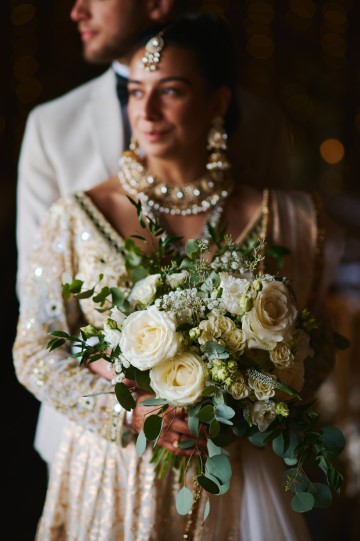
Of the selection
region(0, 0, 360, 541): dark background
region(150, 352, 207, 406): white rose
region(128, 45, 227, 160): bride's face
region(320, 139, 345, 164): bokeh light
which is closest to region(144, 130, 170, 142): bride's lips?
region(128, 45, 227, 160): bride's face

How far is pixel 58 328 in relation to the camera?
1.65 meters

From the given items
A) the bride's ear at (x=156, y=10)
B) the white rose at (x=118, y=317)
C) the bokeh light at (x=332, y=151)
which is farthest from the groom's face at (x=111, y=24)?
the bokeh light at (x=332, y=151)

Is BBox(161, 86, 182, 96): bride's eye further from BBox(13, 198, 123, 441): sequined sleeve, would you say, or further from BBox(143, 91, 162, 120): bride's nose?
BBox(13, 198, 123, 441): sequined sleeve

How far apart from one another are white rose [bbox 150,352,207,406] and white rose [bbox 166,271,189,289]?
0.52 ft

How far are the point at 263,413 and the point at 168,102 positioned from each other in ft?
2.64

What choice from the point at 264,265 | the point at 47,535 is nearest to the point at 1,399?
the point at 47,535

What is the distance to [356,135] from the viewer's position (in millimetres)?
5305

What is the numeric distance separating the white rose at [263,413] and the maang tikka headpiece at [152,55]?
0.85 m

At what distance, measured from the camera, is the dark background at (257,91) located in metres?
2.90

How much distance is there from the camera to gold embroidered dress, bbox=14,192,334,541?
1.57 metres

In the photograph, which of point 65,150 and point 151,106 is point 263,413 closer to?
point 151,106

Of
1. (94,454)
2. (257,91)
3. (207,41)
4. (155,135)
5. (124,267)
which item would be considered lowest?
(257,91)

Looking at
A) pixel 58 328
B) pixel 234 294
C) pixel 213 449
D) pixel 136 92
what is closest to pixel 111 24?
pixel 136 92

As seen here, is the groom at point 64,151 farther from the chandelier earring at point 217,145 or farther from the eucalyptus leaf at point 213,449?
the eucalyptus leaf at point 213,449
